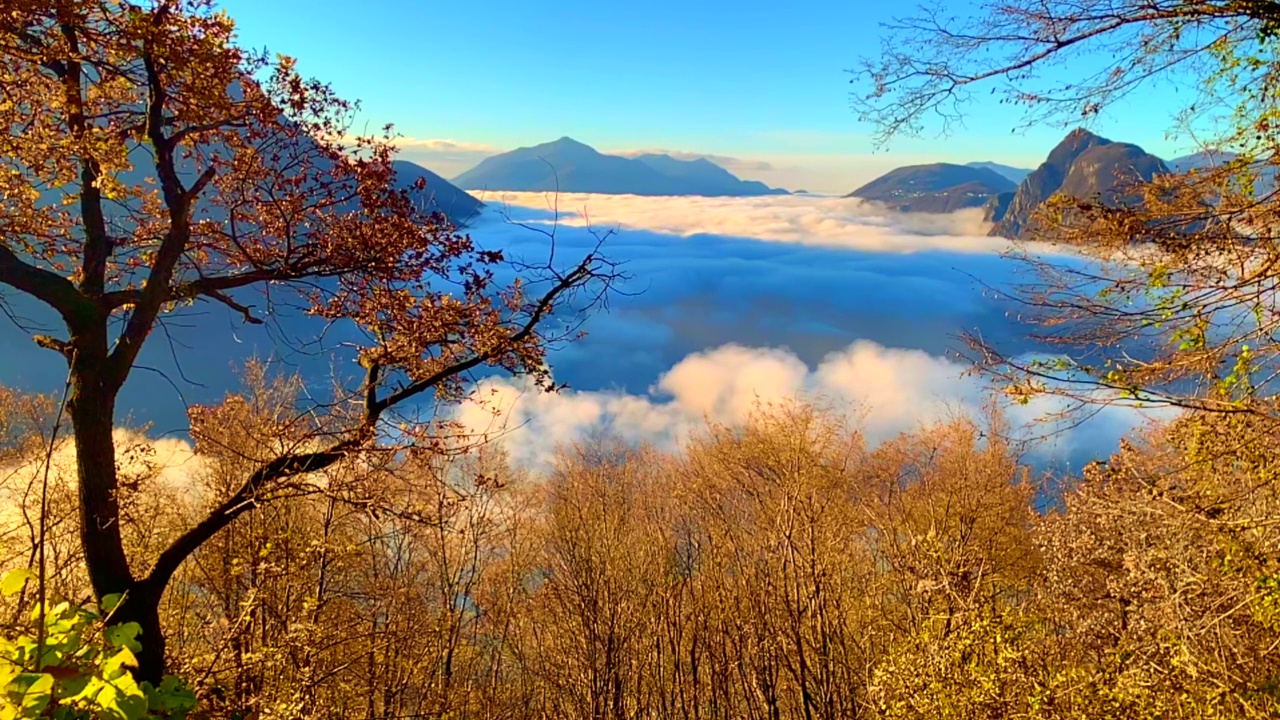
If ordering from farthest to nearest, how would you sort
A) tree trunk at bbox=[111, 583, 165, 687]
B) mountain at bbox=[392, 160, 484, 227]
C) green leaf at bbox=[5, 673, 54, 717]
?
mountain at bbox=[392, 160, 484, 227] < tree trunk at bbox=[111, 583, 165, 687] < green leaf at bbox=[5, 673, 54, 717]

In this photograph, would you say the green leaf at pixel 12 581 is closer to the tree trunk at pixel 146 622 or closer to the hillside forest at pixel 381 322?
the hillside forest at pixel 381 322

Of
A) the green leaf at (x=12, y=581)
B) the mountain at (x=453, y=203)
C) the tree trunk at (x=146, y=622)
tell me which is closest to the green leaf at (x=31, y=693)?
the green leaf at (x=12, y=581)

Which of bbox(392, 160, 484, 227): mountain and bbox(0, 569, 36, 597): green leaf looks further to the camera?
bbox(392, 160, 484, 227): mountain

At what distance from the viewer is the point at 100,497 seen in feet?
12.6

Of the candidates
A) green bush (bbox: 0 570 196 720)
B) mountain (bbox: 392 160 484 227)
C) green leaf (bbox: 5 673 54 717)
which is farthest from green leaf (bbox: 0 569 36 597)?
mountain (bbox: 392 160 484 227)

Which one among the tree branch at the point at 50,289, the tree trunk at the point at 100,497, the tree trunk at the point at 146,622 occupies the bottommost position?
the tree trunk at the point at 146,622

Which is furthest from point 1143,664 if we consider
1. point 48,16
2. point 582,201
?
point 48,16

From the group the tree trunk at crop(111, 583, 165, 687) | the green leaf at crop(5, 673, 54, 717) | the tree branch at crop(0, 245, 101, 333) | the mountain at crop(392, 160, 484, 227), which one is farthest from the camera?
the mountain at crop(392, 160, 484, 227)

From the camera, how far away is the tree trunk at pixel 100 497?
379 centimetres

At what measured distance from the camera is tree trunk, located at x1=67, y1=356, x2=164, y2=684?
379 centimetres

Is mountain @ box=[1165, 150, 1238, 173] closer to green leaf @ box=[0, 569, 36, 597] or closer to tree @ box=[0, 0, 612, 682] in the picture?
tree @ box=[0, 0, 612, 682]

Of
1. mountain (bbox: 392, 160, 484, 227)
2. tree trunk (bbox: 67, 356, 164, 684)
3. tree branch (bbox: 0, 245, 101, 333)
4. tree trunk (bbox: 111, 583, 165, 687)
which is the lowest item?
tree trunk (bbox: 111, 583, 165, 687)

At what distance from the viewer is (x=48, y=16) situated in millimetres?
3178

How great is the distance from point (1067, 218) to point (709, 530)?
47.5ft
